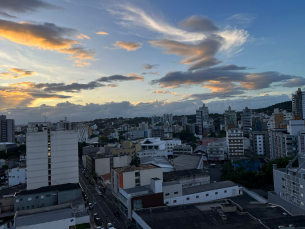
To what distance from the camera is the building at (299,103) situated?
70250mm

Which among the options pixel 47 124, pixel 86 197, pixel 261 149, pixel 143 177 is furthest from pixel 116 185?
pixel 261 149

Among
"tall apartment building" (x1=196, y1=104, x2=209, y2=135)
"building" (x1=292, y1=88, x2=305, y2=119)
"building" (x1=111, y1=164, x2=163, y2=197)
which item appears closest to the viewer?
"building" (x1=111, y1=164, x2=163, y2=197)

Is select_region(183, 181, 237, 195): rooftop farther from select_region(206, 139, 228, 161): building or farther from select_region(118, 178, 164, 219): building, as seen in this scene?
select_region(206, 139, 228, 161): building

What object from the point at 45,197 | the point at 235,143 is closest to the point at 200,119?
the point at 235,143

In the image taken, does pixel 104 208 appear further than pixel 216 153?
No

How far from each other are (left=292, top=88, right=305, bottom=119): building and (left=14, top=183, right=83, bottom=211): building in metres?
71.6

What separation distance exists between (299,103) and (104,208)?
72876 millimetres

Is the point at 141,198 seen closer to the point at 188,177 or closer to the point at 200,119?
the point at 188,177

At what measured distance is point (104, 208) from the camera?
2098 centimetres

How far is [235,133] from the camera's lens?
1630 inches

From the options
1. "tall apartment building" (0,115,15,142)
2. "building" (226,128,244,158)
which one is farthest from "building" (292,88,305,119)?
"tall apartment building" (0,115,15,142)

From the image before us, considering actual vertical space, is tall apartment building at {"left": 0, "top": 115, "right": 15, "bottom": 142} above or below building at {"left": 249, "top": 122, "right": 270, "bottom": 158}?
above

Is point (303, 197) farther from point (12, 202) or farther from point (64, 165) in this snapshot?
point (12, 202)

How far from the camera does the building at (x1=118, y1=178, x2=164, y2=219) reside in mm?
17656
